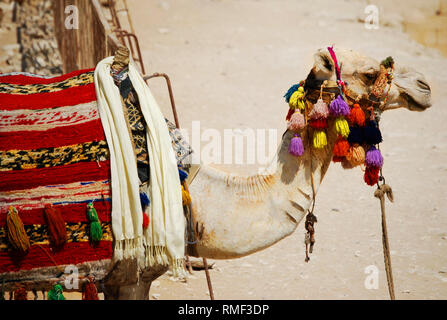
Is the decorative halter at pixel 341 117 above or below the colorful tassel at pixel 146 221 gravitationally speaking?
above

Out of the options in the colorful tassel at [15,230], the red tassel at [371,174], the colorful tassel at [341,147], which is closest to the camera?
the colorful tassel at [15,230]

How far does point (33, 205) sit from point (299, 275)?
3208 mm

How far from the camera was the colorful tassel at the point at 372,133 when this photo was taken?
3.20 metres

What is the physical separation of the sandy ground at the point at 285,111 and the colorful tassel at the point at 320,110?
676mm

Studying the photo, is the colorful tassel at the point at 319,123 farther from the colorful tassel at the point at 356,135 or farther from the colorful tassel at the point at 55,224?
the colorful tassel at the point at 55,224

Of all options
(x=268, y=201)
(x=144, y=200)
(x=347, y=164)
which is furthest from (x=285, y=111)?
Result: (x=144, y=200)

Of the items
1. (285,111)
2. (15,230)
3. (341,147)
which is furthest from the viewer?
(285,111)

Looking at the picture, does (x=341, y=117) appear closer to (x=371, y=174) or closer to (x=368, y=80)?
(x=368, y=80)

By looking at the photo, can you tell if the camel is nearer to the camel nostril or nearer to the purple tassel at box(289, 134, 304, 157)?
the camel nostril

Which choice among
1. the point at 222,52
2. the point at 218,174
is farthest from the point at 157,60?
the point at 218,174

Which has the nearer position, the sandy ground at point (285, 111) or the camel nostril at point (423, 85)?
the camel nostril at point (423, 85)

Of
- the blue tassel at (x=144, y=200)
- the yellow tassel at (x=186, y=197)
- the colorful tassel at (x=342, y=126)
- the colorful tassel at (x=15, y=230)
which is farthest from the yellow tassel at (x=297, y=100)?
the colorful tassel at (x=15, y=230)

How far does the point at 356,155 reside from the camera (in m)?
3.20

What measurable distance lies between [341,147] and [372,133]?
0.21m
